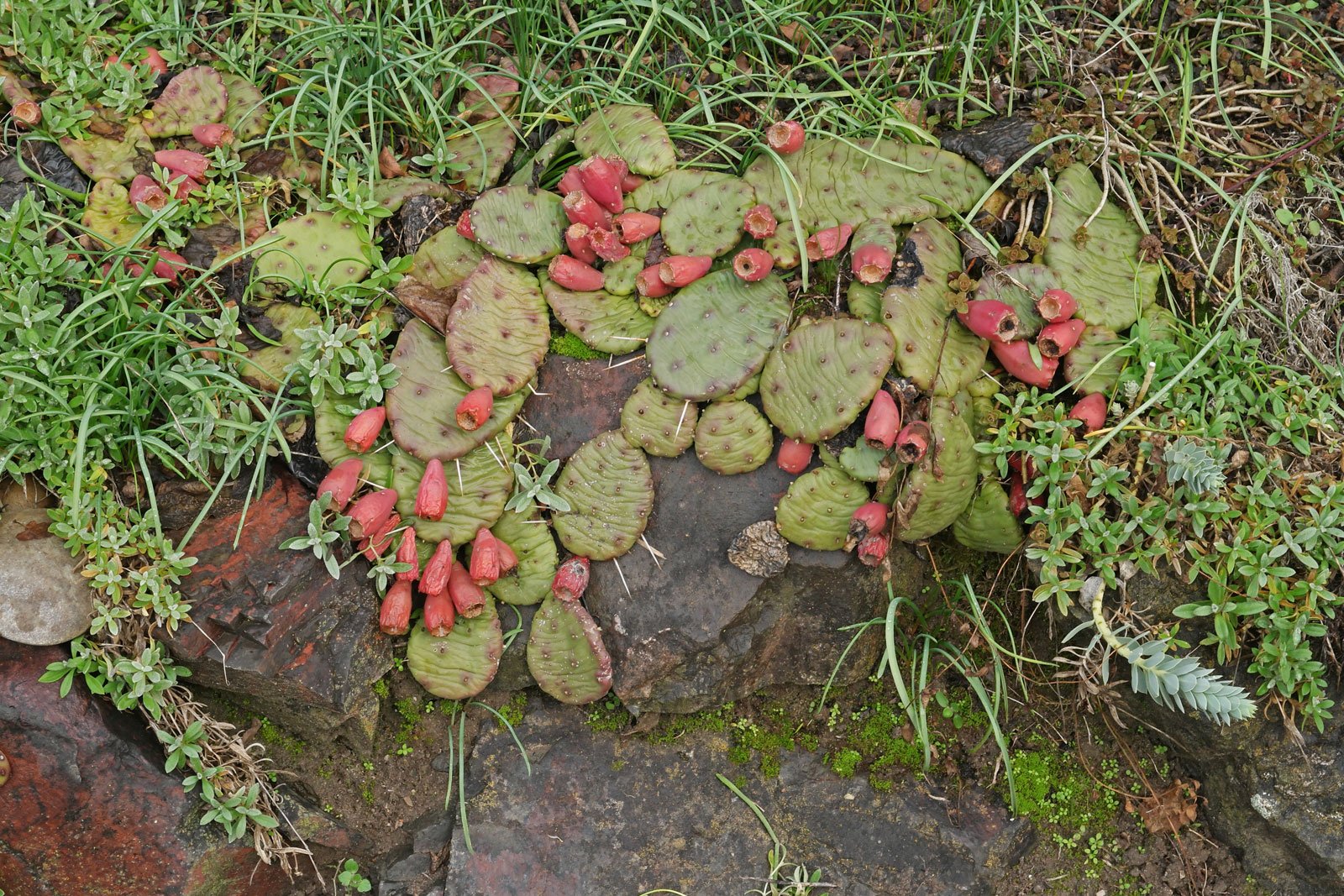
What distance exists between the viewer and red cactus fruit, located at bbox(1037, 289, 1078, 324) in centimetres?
387

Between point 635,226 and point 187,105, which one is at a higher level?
point 187,105

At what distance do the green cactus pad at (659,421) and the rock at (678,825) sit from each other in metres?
1.29

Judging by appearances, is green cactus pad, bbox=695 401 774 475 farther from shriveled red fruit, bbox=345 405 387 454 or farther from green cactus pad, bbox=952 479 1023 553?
shriveled red fruit, bbox=345 405 387 454

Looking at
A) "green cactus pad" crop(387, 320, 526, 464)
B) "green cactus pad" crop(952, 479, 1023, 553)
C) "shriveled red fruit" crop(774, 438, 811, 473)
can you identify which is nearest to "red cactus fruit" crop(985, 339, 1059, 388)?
"green cactus pad" crop(952, 479, 1023, 553)

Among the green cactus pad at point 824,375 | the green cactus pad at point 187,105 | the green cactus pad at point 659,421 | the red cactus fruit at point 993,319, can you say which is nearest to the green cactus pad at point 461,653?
the green cactus pad at point 659,421

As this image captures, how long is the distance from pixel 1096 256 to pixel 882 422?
1.36 metres

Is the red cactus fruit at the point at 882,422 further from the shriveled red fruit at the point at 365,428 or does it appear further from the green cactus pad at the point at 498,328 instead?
the shriveled red fruit at the point at 365,428

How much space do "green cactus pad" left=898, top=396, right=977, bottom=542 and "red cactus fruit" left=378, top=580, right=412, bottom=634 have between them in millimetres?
2131

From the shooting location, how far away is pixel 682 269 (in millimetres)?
4031

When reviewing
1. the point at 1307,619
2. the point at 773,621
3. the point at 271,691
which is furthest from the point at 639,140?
the point at 1307,619

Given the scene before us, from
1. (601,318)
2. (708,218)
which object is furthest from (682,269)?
(601,318)

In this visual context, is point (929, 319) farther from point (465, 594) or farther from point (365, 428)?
point (365, 428)

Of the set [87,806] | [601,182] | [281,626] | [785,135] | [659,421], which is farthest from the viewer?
[785,135]

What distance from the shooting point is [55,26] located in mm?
4574
